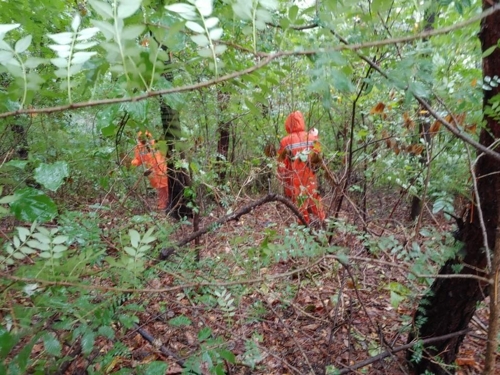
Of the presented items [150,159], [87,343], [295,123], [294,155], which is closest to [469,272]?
[87,343]

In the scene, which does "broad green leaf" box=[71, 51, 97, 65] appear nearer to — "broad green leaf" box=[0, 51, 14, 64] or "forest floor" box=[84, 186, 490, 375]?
"broad green leaf" box=[0, 51, 14, 64]

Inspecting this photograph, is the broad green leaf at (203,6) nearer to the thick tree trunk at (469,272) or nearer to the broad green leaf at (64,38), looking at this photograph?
the broad green leaf at (64,38)

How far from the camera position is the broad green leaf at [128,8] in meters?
0.55

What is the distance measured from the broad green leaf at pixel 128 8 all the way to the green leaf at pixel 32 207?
78 centimetres

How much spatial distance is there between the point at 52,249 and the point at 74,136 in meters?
3.33

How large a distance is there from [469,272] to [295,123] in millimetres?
2827

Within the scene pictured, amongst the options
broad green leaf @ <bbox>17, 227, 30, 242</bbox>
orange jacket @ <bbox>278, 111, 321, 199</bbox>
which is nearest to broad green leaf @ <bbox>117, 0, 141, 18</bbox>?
broad green leaf @ <bbox>17, 227, 30, 242</bbox>

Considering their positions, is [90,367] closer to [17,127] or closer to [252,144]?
[17,127]

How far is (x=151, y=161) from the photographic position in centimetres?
313

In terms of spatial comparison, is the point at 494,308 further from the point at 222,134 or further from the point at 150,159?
the point at 222,134

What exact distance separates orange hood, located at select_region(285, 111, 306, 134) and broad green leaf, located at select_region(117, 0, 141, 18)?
Answer: 3603mm

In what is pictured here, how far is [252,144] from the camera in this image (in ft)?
16.6

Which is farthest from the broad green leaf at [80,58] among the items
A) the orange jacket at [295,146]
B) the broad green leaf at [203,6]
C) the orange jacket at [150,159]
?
the orange jacket at [295,146]

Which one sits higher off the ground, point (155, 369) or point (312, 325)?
point (155, 369)
